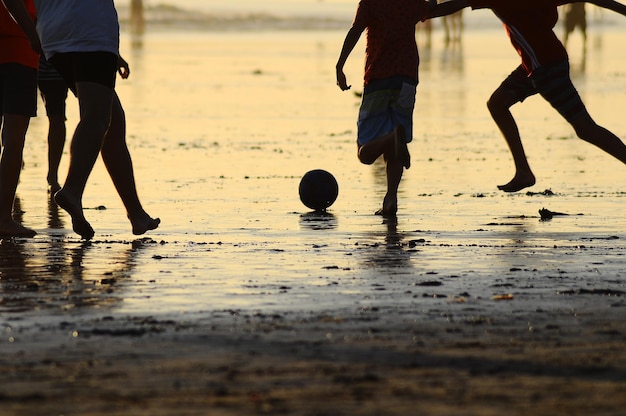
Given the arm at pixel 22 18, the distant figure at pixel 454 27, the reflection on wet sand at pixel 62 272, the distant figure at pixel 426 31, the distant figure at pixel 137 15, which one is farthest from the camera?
the distant figure at pixel 137 15

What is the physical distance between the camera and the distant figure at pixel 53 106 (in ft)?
38.8

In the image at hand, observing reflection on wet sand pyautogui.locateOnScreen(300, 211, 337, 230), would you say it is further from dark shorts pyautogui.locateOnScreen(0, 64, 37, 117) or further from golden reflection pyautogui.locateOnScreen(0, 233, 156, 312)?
dark shorts pyautogui.locateOnScreen(0, 64, 37, 117)

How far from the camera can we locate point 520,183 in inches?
428

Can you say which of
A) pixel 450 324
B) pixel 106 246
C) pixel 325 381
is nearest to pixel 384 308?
pixel 450 324

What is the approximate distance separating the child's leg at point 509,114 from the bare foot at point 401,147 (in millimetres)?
624

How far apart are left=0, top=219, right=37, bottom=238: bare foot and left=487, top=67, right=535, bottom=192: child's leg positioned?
10.6ft

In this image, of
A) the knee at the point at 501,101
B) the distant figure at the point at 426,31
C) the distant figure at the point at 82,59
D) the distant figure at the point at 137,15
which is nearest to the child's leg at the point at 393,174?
the knee at the point at 501,101

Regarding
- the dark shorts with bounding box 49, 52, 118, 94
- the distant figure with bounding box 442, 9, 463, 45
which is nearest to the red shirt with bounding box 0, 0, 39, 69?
the dark shorts with bounding box 49, 52, 118, 94

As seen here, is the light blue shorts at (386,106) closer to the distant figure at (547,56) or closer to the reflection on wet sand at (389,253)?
the distant figure at (547,56)

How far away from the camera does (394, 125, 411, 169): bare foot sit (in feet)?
35.1

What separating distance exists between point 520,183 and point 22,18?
12.1 ft

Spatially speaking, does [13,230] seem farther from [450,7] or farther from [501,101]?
[501,101]

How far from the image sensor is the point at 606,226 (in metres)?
9.75

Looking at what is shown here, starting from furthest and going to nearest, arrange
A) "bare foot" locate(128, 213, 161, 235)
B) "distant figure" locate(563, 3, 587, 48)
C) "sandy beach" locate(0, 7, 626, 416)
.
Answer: "distant figure" locate(563, 3, 587, 48)
"bare foot" locate(128, 213, 161, 235)
"sandy beach" locate(0, 7, 626, 416)
